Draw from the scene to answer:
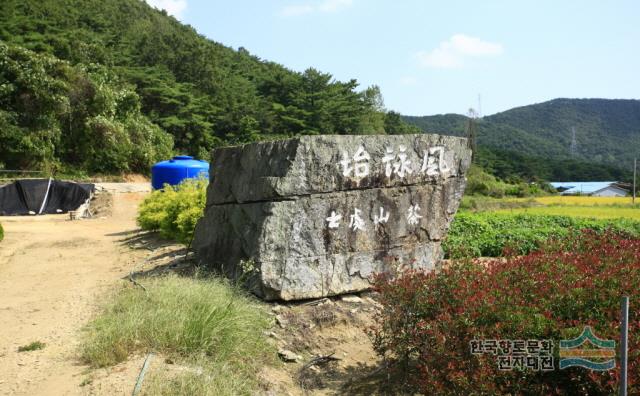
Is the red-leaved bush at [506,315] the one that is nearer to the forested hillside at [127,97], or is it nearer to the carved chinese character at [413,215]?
the carved chinese character at [413,215]

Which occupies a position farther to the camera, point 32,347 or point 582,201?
point 582,201

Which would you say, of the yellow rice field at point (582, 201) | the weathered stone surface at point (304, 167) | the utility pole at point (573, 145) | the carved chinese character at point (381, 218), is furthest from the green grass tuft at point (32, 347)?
the utility pole at point (573, 145)

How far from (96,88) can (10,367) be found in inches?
801

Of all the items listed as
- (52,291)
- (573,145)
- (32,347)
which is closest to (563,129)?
(573,145)

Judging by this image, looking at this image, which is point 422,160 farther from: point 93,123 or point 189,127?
point 189,127

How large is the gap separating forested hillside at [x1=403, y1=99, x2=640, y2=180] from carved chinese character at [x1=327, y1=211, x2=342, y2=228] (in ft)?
195

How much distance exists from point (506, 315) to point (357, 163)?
3112 mm

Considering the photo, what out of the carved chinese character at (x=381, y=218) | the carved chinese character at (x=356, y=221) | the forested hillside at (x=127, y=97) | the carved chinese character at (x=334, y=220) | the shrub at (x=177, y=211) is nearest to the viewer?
the carved chinese character at (x=334, y=220)

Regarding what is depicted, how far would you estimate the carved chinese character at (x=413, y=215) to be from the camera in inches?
261

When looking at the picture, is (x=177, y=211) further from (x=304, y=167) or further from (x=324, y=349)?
(x=324, y=349)

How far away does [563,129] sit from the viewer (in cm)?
7988

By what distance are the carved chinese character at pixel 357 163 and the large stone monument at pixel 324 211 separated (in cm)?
1

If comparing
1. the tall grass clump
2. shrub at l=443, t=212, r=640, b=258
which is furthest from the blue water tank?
the tall grass clump

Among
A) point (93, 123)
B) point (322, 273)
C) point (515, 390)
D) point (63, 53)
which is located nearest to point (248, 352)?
point (322, 273)
